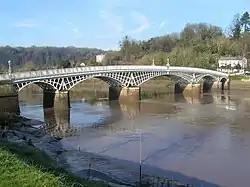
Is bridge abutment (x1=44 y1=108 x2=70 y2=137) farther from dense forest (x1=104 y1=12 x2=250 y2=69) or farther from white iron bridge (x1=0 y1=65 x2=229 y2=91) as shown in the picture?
dense forest (x1=104 y1=12 x2=250 y2=69)

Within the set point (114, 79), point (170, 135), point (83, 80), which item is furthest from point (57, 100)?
point (170, 135)

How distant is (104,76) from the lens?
165ft

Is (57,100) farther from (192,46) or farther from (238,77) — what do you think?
Answer: (192,46)

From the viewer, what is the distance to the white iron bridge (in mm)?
38875

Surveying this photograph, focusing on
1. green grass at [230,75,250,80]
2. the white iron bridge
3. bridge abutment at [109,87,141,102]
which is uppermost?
the white iron bridge

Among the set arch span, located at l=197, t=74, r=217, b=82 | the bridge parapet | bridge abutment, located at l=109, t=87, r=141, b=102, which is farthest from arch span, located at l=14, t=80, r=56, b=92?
arch span, located at l=197, t=74, r=217, b=82

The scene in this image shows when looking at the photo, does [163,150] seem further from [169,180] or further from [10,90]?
[10,90]

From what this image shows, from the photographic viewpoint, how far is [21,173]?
7.82 meters

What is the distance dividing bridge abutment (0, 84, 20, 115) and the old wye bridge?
108cm

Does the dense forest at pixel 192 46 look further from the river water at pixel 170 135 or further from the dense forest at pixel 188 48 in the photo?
the river water at pixel 170 135

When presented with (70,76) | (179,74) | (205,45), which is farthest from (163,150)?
(205,45)

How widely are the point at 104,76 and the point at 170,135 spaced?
76.3ft

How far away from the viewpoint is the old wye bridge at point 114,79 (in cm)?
4011

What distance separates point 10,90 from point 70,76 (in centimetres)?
1060
